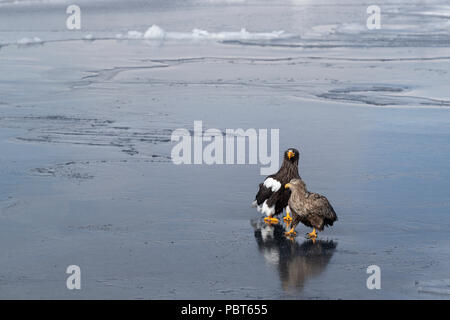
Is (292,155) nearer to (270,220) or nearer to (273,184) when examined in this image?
(273,184)

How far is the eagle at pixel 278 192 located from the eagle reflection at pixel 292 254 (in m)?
0.21

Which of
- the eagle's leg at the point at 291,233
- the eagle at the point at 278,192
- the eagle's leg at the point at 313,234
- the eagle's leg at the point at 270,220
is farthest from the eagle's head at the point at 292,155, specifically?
the eagle's leg at the point at 313,234

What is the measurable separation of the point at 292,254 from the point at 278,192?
137cm

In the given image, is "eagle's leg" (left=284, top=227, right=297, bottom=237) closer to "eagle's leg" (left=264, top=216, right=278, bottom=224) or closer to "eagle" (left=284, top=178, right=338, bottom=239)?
"eagle" (left=284, top=178, right=338, bottom=239)

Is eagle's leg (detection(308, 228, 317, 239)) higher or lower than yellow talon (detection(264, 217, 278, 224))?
lower

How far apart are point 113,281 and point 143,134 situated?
7.03 metres

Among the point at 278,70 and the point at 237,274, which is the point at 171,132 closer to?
the point at 237,274

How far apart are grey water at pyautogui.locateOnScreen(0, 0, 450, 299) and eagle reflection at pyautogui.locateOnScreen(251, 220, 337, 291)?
0.02 m

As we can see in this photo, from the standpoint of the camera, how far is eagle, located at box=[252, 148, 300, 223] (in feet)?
32.2

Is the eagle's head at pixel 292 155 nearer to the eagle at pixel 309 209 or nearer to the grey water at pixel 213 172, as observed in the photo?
the eagle at pixel 309 209

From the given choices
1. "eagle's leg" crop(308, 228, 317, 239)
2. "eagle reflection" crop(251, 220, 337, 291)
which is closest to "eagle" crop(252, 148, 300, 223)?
"eagle reflection" crop(251, 220, 337, 291)

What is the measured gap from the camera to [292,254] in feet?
28.4

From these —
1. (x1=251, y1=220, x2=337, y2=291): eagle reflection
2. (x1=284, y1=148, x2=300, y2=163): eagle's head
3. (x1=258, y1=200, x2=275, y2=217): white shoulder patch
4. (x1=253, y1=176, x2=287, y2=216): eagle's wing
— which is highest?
(x1=284, y1=148, x2=300, y2=163): eagle's head
